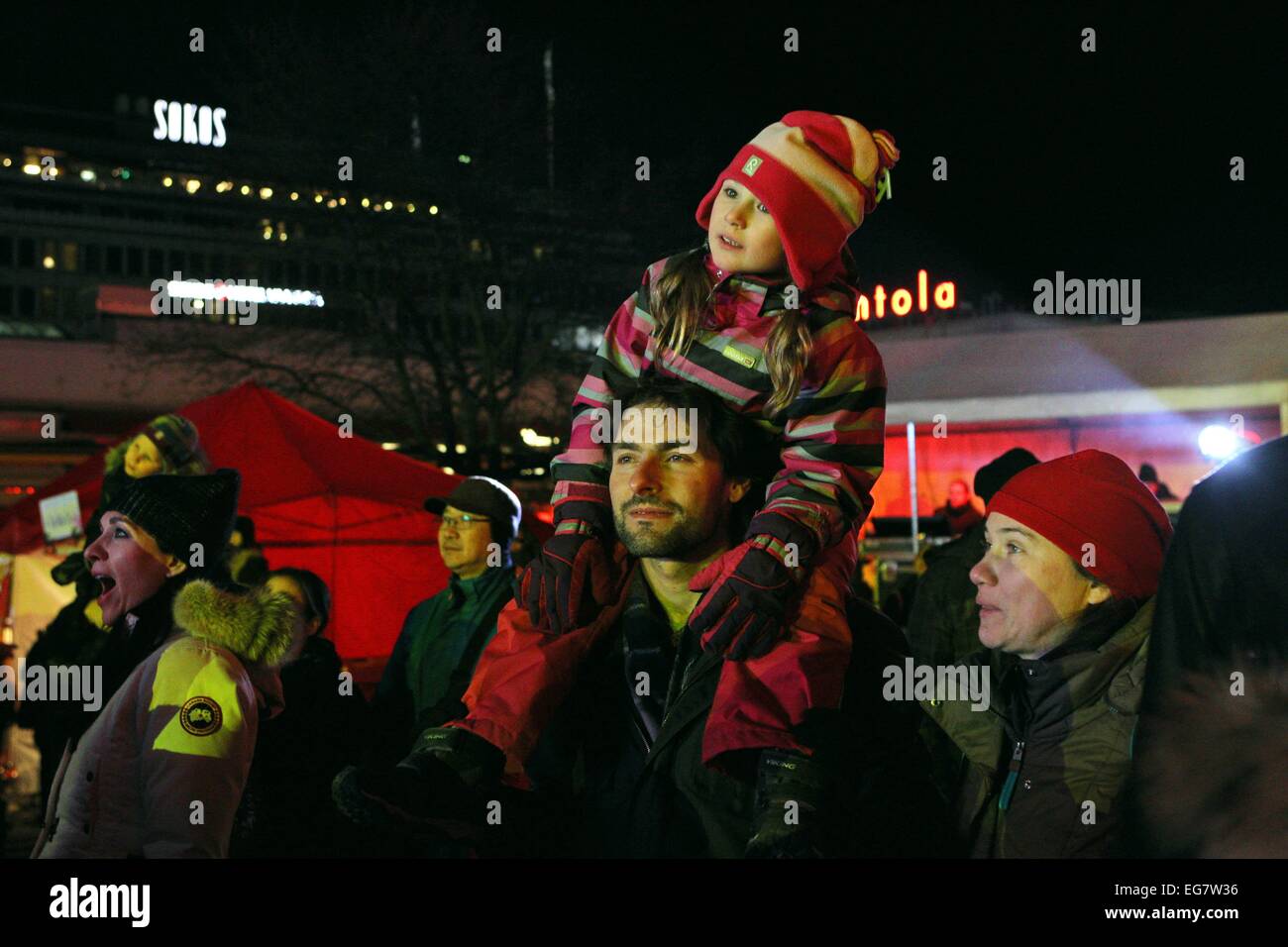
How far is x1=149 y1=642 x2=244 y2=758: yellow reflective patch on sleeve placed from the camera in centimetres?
306

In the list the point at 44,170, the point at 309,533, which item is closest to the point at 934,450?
the point at 309,533

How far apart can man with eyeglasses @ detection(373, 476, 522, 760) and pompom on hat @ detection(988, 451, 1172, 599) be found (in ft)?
8.81

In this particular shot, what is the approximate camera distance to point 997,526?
9.85 feet

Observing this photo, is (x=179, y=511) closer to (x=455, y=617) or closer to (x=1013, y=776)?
(x=1013, y=776)

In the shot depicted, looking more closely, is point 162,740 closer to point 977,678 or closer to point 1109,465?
point 977,678

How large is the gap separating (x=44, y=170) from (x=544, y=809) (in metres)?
85.0

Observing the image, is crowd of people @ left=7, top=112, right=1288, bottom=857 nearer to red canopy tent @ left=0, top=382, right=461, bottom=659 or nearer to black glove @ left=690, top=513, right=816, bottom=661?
black glove @ left=690, top=513, right=816, bottom=661

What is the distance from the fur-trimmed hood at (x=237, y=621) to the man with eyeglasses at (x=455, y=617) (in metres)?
1.73

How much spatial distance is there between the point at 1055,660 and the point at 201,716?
1.83 metres

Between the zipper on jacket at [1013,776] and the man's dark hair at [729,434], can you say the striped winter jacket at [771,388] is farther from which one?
the zipper on jacket at [1013,776]

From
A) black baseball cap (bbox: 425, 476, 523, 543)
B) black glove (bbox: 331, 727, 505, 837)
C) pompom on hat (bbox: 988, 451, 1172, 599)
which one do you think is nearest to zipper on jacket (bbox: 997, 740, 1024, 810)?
pompom on hat (bbox: 988, 451, 1172, 599)

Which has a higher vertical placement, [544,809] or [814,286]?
[814,286]
